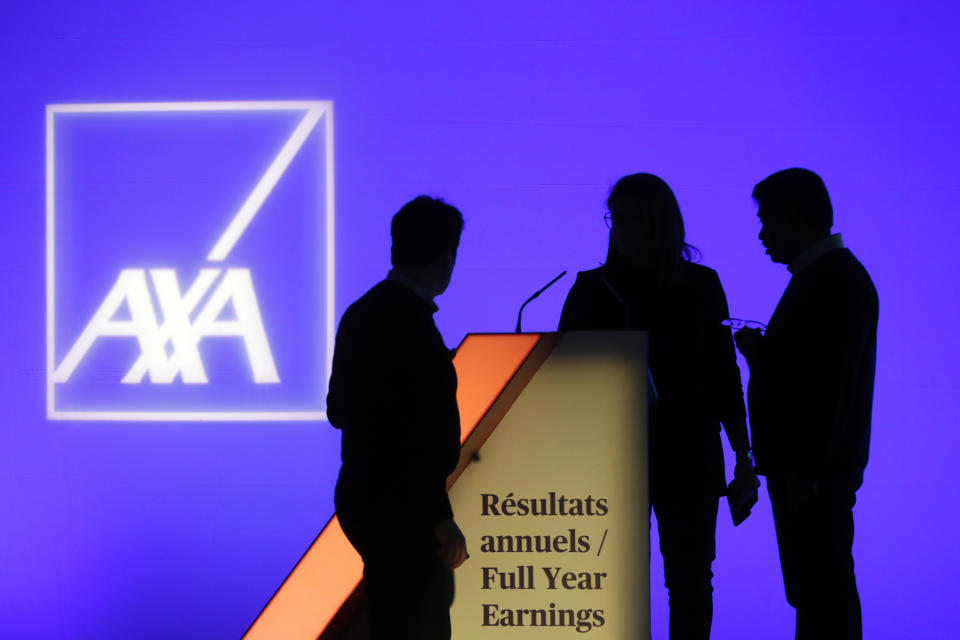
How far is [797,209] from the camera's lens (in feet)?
5.82

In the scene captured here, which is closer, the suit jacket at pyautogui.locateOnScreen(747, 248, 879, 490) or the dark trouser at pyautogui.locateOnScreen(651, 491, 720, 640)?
the suit jacket at pyautogui.locateOnScreen(747, 248, 879, 490)

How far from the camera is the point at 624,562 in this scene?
5.12 ft

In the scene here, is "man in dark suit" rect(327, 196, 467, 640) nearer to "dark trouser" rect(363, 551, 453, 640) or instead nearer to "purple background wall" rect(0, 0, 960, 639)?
"dark trouser" rect(363, 551, 453, 640)

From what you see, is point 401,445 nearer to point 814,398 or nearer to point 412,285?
point 412,285

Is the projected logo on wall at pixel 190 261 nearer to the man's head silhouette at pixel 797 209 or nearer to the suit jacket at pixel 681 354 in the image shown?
the suit jacket at pixel 681 354

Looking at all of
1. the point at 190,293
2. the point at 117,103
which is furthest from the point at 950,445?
the point at 117,103

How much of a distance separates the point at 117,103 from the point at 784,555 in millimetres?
2724

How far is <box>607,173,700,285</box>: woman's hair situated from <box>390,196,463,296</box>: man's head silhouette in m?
0.55

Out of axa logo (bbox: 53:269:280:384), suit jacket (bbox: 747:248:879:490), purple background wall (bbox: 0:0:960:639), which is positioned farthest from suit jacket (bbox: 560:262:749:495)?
axa logo (bbox: 53:269:280:384)

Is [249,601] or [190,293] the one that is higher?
[190,293]

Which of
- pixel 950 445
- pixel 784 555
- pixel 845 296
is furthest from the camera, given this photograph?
pixel 950 445

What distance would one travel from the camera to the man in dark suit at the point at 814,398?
1.69m

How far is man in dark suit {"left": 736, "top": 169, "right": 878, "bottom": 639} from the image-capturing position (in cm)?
169

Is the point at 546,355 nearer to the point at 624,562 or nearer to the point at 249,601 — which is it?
the point at 624,562
